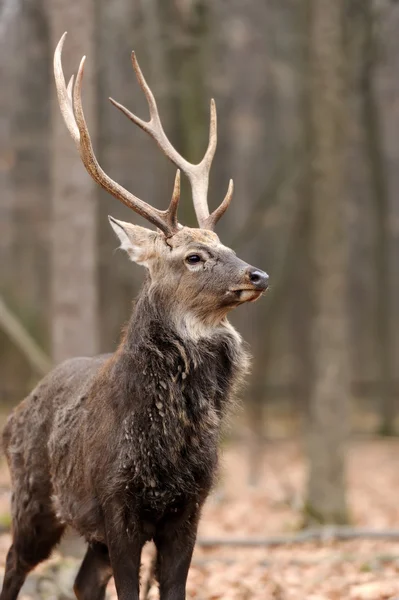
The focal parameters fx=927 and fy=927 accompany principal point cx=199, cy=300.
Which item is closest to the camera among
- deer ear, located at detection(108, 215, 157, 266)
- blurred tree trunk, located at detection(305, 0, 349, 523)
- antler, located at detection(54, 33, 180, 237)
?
antler, located at detection(54, 33, 180, 237)

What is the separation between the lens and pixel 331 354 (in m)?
9.95

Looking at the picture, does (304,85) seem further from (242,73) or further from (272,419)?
(272,419)

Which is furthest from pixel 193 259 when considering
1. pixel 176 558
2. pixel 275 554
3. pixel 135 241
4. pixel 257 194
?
pixel 257 194

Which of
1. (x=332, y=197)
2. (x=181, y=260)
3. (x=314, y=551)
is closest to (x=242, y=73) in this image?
(x=332, y=197)

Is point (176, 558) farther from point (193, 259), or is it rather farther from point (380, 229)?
point (380, 229)

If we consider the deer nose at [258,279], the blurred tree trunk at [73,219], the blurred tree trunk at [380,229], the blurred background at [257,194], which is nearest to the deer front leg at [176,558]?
the blurred background at [257,194]

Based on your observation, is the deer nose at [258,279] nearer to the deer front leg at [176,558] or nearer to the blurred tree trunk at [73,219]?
the deer front leg at [176,558]

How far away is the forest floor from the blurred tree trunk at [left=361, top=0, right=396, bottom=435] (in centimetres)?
303

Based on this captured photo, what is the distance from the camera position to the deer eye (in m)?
5.20

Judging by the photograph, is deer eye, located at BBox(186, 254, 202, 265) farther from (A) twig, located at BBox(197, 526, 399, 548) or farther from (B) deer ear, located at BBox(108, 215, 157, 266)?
(A) twig, located at BBox(197, 526, 399, 548)

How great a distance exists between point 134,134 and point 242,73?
312cm

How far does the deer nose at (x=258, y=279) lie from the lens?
16.2 feet

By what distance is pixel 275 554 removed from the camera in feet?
27.5

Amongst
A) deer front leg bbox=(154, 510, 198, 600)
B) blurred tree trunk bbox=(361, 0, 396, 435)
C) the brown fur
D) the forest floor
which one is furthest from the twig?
blurred tree trunk bbox=(361, 0, 396, 435)
